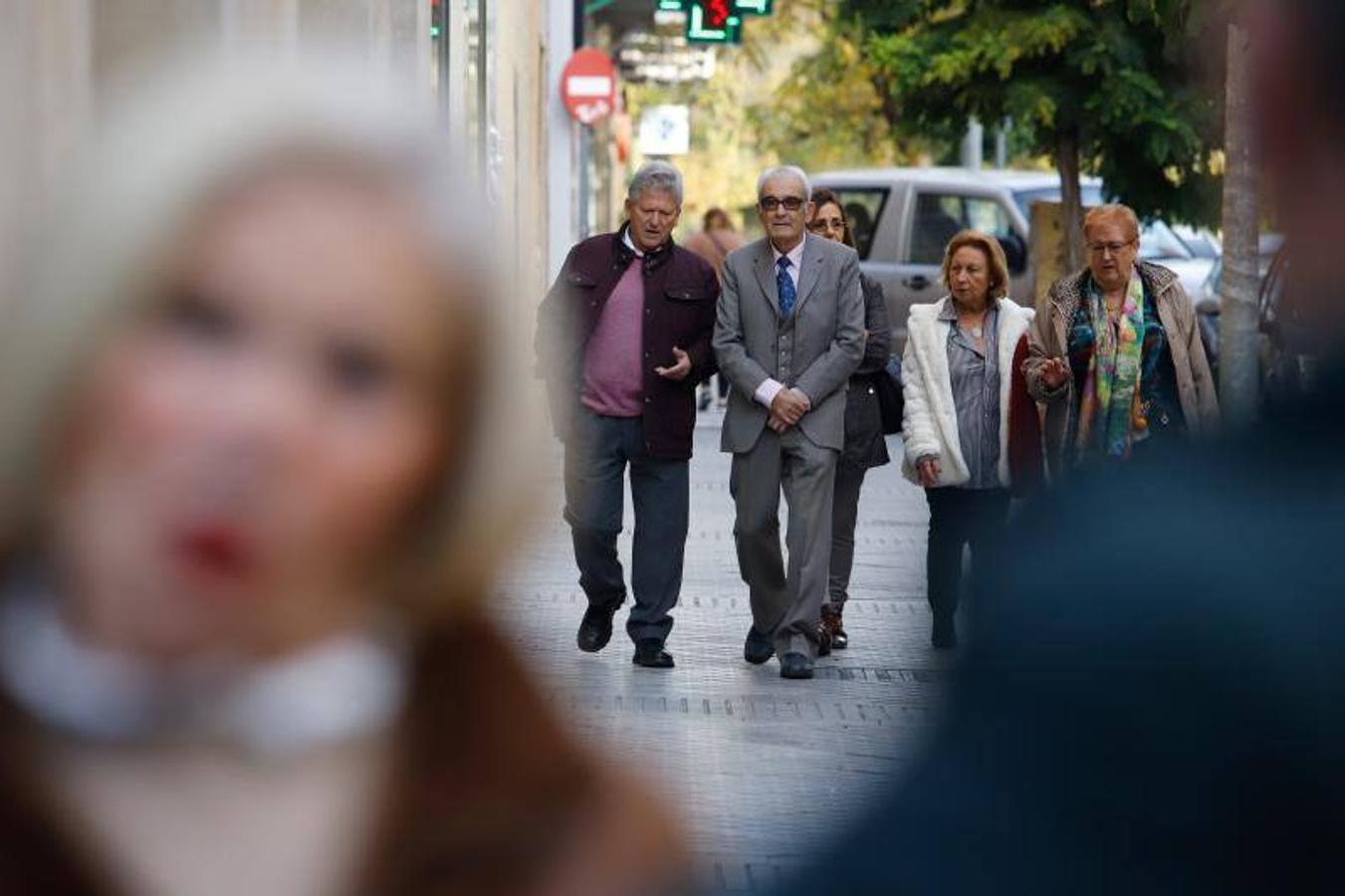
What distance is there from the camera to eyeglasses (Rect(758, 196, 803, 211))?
11211 millimetres

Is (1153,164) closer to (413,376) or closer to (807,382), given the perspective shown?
(807,382)

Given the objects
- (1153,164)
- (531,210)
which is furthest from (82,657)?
(531,210)

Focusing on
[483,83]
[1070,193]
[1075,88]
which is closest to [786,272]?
[483,83]

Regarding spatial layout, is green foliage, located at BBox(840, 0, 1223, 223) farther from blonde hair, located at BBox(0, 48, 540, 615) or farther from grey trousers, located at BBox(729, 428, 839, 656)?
blonde hair, located at BBox(0, 48, 540, 615)

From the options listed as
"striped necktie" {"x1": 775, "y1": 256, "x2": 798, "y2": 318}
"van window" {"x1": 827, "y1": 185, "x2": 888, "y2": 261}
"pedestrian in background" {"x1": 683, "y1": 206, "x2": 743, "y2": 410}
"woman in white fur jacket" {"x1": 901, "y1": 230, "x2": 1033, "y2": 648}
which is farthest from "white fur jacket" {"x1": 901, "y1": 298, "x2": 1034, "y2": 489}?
"van window" {"x1": 827, "y1": 185, "x2": 888, "y2": 261}

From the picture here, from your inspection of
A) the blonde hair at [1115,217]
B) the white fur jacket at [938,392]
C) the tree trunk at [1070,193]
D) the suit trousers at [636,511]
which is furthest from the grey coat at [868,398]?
the tree trunk at [1070,193]

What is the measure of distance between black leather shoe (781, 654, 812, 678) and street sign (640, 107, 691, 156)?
30.7 metres

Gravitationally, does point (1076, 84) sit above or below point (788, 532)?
above

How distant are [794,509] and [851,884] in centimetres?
971

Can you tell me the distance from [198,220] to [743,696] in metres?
→ 9.19

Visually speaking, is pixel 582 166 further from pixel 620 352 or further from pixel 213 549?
pixel 213 549

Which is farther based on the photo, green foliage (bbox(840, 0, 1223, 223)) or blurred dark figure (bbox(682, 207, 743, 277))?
green foliage (bbox(840, 0, 1223, 223))

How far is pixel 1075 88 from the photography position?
88.9 feet

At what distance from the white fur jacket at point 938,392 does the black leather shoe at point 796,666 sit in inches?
29.9
